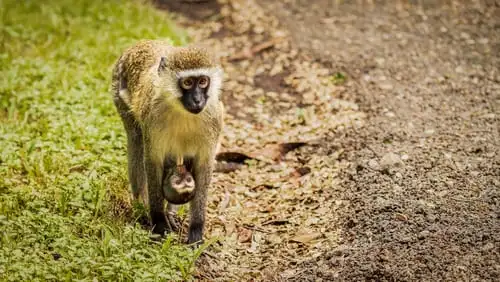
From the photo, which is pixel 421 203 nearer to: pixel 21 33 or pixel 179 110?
pixel 179 110

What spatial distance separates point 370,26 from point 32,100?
475 centimetres

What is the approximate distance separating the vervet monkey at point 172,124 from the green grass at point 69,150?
0.35 metres

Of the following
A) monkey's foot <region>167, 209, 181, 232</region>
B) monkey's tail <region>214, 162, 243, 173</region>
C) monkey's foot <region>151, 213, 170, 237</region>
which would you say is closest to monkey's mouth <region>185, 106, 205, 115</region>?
monkey's foot <region>151, 213, 170, 237</region>

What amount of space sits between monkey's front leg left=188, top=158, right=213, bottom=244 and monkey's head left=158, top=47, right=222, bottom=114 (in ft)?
1.88

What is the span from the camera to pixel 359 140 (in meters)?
6.68

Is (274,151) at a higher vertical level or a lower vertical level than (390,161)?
lower

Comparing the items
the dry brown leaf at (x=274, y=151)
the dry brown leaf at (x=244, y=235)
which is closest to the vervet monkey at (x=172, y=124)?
the dry brown leaf at (x=244, y=235)

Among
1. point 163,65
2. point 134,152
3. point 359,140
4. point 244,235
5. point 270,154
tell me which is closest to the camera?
point 163,65

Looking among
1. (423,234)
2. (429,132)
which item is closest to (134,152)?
(423,234)

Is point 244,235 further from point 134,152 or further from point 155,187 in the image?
point 134,152

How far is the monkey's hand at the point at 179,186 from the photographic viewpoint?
5.21 meters

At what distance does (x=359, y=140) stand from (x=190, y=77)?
7.89ft

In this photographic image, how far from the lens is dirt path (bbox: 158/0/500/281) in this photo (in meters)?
5.00

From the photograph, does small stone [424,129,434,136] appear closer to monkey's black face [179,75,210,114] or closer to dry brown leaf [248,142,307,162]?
dry brown leaf [248,142,307,162]
